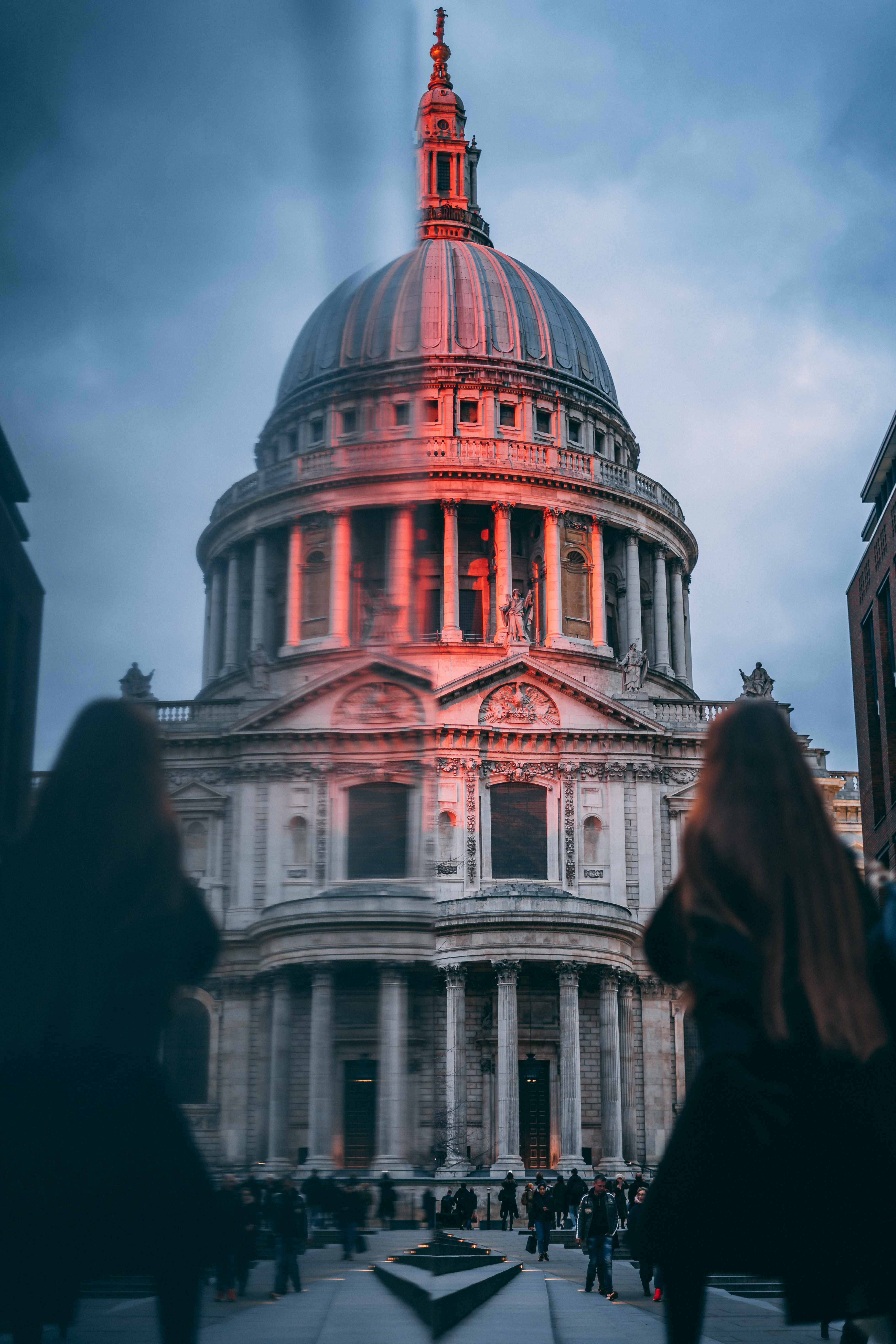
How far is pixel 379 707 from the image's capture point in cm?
471

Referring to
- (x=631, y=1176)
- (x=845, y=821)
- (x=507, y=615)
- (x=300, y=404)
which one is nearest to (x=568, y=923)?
(x=631, y=1176)

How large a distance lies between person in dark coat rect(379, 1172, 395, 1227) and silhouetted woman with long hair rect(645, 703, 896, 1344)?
0.71 meters

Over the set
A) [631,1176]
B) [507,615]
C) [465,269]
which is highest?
[465,269]

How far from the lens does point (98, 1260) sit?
3652 millimetres

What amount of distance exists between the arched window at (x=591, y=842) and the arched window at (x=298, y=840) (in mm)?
57899

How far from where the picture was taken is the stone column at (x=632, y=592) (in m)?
82.0

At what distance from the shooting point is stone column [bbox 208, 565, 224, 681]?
5137 mm

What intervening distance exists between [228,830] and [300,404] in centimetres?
184

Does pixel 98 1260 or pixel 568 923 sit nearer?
pixel 98 1260

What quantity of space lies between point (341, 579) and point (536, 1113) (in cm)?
5385

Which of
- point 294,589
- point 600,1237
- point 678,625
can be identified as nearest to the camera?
point 294,589

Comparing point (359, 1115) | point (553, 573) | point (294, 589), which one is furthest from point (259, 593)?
point (553, 573)

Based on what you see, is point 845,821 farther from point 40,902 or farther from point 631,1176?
point 40,902

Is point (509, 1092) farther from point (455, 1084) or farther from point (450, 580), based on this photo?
point (455, 1084)
